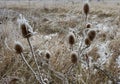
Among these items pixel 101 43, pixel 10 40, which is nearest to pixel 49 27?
pixel 101 43

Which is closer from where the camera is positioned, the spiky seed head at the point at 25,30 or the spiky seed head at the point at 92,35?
the spiky seed head at the point at 25,30

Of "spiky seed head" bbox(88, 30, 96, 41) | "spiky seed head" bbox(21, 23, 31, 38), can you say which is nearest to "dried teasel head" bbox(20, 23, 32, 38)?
"spiky seed head" bbox(21, 23, 31, 38)

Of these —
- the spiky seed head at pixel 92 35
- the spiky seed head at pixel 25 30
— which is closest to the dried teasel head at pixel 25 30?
the spiky seed head at pixel 25 30

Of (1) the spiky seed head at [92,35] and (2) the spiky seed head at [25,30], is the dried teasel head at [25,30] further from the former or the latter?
(1) the spiky seed head at [92,35]

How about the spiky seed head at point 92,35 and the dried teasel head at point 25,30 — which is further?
the spiky seed head at point 92,35

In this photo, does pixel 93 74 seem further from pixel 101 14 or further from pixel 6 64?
pixel 101 14

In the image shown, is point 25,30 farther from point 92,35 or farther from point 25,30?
point 92,35

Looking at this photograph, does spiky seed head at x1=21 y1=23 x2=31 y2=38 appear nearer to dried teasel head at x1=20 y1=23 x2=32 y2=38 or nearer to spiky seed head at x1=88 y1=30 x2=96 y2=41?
dried teasel head at x1=20 y1=23 x2=32 y2=38

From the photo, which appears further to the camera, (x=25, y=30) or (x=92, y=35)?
(x=92, y=35)

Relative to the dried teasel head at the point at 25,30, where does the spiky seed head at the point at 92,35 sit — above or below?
below

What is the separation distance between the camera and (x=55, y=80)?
1752mm

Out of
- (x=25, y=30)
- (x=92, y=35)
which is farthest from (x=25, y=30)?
(x=92, y=35)

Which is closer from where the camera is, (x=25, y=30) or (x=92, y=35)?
(x=25, y=30)

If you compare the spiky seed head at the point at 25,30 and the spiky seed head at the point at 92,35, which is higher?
the spiky seed head at the point at 25,30
